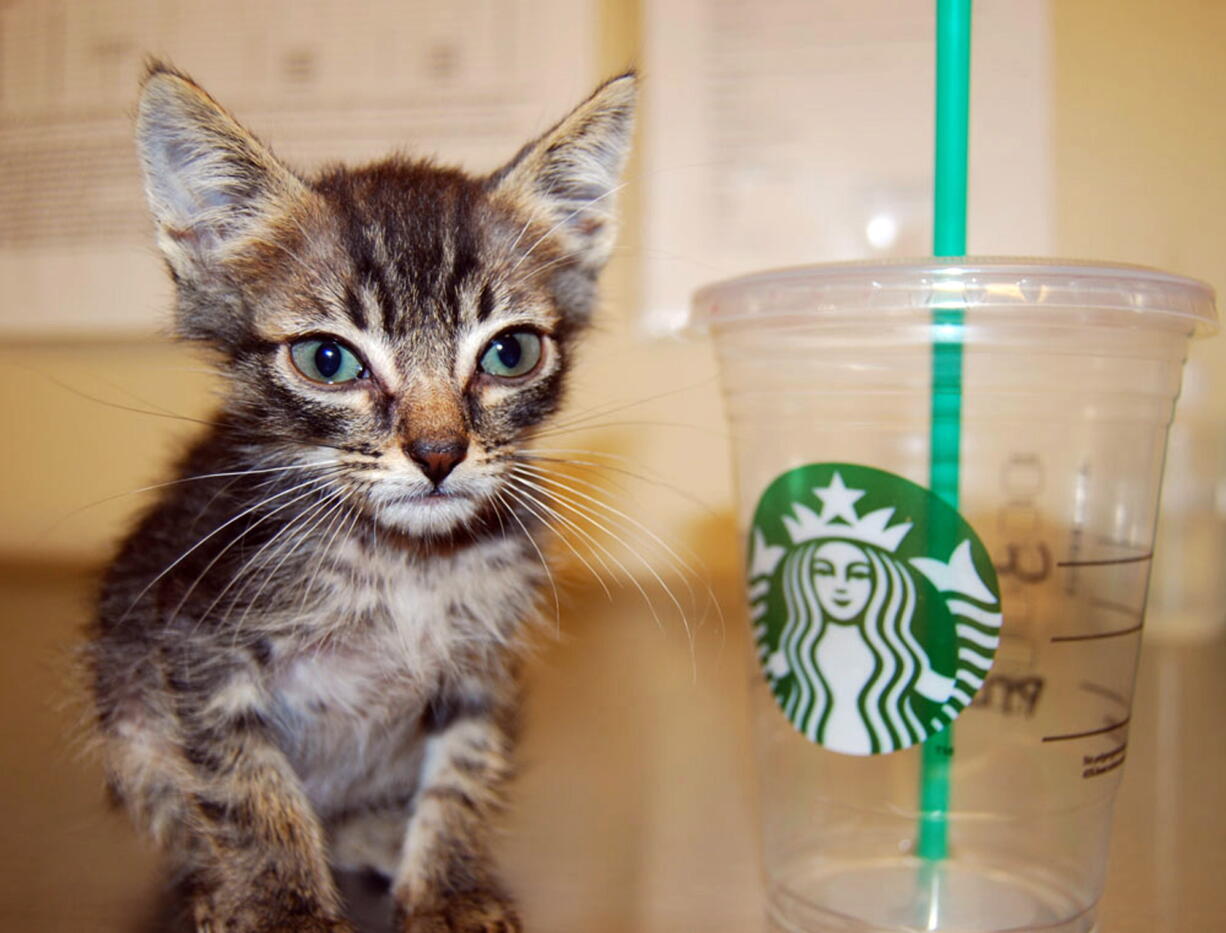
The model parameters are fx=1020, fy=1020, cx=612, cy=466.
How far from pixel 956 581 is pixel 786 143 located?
0.98 m

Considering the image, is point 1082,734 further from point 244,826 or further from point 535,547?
point 244,826

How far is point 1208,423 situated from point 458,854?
4.03 ft

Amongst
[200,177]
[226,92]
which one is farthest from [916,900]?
[226,92]

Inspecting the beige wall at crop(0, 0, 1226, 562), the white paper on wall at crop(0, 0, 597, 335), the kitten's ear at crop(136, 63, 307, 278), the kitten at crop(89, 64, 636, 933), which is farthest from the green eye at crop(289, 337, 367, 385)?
the white paper on wall at crop(0, 0, 597, 335)

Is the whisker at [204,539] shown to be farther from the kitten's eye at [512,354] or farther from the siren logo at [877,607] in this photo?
the siren logo at [877,607]

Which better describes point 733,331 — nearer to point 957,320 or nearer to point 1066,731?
point 957,320

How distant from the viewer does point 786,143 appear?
57.2 inches

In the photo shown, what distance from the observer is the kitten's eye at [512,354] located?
69 cm

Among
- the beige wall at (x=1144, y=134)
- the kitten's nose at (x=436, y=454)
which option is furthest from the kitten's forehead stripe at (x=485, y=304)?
the beige wall at (x=1144, y=134)

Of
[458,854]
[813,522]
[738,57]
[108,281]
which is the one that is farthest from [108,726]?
[738,57]

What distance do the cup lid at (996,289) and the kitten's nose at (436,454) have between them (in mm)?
231

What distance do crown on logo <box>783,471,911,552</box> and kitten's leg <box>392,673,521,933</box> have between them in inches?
10.3

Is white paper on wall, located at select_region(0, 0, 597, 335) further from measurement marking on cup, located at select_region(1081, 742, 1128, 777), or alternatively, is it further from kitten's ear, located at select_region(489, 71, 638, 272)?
measurement marking on cup, located at select_region(1081, 742, 1128, 777)

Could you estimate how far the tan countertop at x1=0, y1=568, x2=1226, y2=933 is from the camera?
675mm
